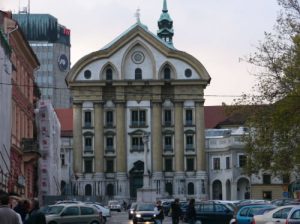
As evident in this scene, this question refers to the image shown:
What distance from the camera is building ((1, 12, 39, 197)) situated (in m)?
55.5

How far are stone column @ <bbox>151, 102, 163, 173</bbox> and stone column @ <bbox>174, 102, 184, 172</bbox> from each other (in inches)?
87.4

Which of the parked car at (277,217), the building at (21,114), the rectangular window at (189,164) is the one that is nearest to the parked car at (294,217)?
the parked car at (277,217)

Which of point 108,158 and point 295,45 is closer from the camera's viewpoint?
point 295,45

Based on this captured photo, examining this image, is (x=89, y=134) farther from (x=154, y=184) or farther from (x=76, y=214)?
(x=76, y=214)

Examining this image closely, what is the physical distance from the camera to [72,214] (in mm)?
41688

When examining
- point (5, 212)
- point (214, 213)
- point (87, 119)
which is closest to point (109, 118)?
point (87, 119)

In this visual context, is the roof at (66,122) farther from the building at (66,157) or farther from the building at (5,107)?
the building at (5,107)

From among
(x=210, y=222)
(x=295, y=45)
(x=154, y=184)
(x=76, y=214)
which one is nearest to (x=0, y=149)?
(x=76, y=214)

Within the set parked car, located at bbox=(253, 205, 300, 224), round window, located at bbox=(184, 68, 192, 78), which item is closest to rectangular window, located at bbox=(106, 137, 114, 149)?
round window, located at bbox=(184, 68, 192, 78)

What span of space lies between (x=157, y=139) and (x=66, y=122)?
2461 centimetres

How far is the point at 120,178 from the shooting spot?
11738 centimetres

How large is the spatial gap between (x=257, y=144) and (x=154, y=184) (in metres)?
66.0

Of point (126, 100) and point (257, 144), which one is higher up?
point (126, 100)

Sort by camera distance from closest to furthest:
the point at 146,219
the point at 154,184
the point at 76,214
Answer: the point at 76,214, the point at 146,219, the point at 154,184
